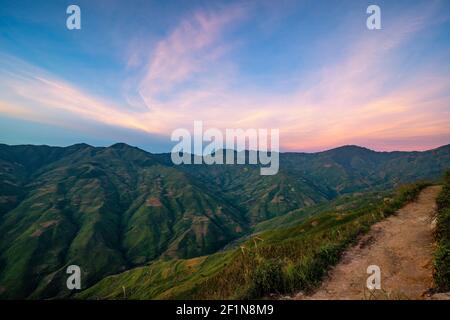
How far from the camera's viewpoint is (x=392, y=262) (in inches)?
650

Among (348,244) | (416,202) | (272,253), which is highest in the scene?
(416,202)

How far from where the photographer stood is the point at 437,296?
11.3 m

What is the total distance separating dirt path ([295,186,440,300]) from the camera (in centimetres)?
1332

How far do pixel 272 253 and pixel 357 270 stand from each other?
8.78 metres

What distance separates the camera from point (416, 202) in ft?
92.7

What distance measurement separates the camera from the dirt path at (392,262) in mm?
13322

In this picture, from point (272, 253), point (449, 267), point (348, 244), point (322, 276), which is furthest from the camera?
point (272, 253)
